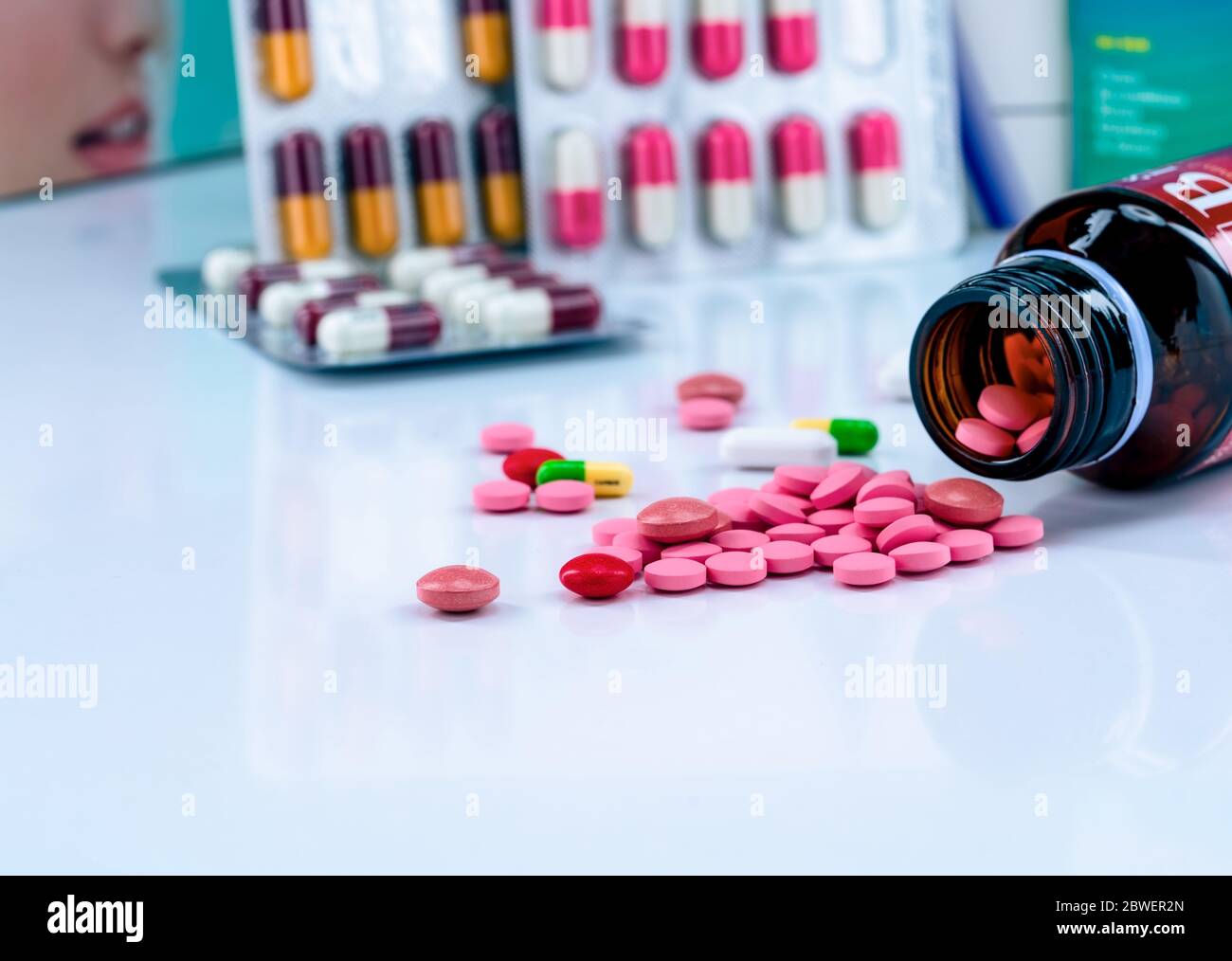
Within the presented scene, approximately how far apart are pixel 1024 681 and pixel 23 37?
8.48 ft

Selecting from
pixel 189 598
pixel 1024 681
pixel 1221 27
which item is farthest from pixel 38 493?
pixel 1221 27

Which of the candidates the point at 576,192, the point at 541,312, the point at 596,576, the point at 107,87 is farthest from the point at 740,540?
the point at 107,87

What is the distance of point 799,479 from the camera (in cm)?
148

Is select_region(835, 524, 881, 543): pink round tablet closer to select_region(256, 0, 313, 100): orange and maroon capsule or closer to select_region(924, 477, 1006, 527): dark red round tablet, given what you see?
select_region(924, 477, 1006, 527): dark red round tablet

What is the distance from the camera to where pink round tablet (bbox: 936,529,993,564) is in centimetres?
133

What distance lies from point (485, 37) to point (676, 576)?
1.34 metres

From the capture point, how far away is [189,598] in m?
1.32

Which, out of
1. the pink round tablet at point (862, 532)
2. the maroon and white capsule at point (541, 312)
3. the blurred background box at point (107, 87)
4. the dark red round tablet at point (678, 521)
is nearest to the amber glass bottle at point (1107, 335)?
the pink round tablet at point (862, 532)

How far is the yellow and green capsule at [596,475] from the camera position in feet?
5.05

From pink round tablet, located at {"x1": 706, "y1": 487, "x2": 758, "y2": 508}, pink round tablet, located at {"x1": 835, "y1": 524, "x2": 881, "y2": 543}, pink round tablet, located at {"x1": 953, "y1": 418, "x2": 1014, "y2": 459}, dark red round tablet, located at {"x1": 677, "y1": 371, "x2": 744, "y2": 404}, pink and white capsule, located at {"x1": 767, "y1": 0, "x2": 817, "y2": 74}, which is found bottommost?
pink round tablet, located at {"x1": 835, "y1": 524, "x2": 881, "y2": 543}

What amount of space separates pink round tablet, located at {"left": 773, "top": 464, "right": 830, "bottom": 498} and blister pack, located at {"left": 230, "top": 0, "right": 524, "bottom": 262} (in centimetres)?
106

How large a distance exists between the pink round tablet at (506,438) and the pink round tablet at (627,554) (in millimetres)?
345

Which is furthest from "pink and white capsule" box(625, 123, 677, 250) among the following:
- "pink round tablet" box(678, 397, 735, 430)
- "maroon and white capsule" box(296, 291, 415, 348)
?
"pink round tablet" box(678, 397, 735, 430)

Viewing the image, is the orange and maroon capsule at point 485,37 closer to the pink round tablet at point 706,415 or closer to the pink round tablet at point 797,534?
the pink round tablet at point 706,415
